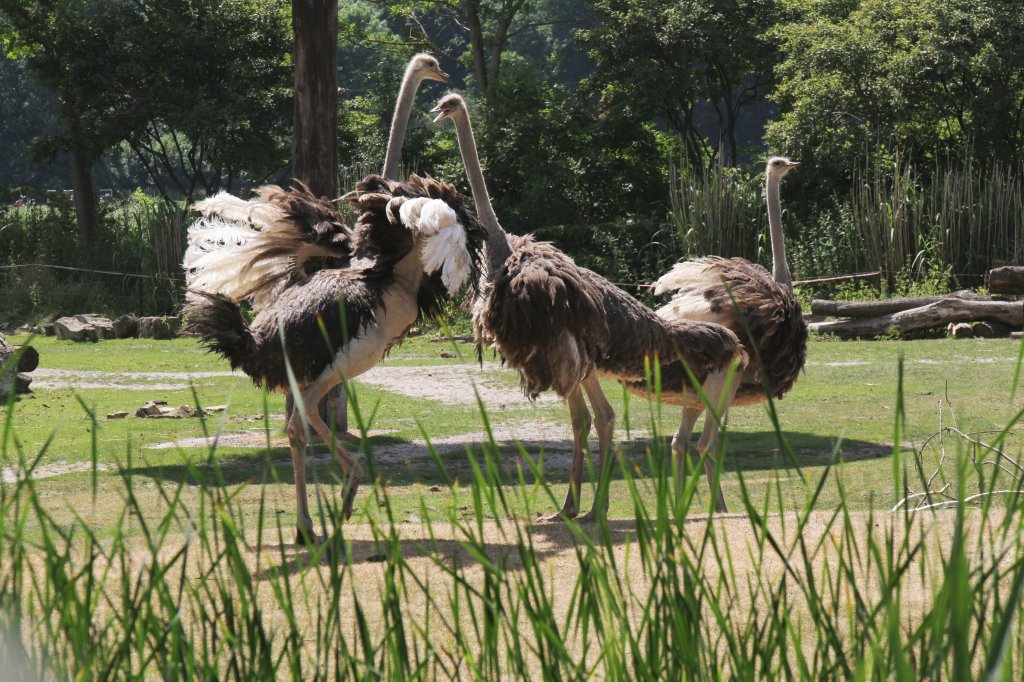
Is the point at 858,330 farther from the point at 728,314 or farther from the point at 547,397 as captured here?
the point at 728,314

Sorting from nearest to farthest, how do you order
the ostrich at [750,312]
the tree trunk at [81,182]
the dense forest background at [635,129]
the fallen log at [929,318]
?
1. the ostrich at [750,312]
2. the fallen log at [929,318]
3. the dense forest background at [635,129]
4. the tree trunk at [81,182]

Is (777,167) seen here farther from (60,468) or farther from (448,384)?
(60,468)

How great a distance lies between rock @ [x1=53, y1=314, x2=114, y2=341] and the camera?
17875 millimetres

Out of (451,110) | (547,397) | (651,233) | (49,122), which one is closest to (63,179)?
(49,122)

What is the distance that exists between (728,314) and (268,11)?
20.6m

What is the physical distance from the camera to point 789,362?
23.7ft

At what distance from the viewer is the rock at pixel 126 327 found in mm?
18344

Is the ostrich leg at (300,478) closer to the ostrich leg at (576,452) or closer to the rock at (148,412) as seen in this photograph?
the ostrich leg at (576,452)

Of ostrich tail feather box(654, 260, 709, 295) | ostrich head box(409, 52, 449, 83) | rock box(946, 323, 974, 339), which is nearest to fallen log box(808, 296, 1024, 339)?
rock box(946, 323, 974, 339)

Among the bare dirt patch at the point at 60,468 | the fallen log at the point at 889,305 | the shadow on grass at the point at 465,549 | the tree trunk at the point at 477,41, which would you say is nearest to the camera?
the shadow on grass at the point at 465,549

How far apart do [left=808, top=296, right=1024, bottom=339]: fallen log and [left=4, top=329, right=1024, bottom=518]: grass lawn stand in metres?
1.09

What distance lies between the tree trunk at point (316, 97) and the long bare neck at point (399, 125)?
165cm

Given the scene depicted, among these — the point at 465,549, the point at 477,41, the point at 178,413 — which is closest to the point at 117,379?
the point at 178,413

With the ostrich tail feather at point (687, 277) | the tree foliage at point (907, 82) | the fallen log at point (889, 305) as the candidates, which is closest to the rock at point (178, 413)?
the ostrich tail feather at point (687, 277)
